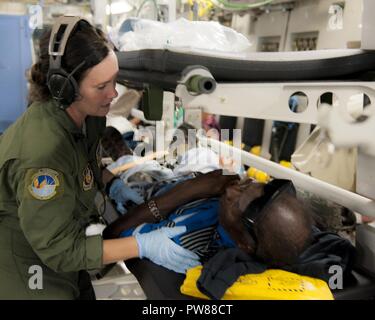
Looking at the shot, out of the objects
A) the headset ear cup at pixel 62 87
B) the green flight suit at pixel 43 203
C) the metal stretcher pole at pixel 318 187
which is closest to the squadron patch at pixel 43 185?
the green flight suit at pixel 43 203

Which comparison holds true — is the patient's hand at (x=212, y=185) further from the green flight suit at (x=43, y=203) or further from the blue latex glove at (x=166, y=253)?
the green flight suit at (x=43, y=203)

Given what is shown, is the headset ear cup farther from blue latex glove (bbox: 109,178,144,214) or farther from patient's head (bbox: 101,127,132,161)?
patient's head (bbox: 101,127,132,161)

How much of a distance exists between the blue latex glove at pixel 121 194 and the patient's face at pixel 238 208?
51cm

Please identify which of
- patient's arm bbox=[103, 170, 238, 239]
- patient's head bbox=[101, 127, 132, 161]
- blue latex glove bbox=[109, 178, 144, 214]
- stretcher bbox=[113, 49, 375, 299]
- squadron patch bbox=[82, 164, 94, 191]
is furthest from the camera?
patient's head bbox=[101, 127, 132, 161]

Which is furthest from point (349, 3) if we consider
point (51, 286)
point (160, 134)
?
point (51, 286)

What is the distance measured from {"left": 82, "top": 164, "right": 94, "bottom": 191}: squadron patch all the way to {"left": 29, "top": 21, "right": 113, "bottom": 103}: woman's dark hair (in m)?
0.30

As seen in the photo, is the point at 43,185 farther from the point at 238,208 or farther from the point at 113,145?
the point at 113,145

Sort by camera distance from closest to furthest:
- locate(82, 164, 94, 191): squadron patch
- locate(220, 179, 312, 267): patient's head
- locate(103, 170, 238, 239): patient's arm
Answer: locate(220, 179, 312, 267): patient's head
locate(82, 164, 94, 191): squadron patch
locate(103, 170, 238, 239): patient's arm

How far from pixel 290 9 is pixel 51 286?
2.20m

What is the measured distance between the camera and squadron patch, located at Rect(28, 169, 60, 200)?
1.11 metres

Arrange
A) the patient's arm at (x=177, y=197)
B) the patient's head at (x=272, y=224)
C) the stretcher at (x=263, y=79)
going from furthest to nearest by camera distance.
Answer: the patient's arm at (x=177, y=197) < the patient's head at (x=272, y=224) < the stretcher at (x=263, y=79)

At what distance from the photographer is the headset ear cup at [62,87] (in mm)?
1145

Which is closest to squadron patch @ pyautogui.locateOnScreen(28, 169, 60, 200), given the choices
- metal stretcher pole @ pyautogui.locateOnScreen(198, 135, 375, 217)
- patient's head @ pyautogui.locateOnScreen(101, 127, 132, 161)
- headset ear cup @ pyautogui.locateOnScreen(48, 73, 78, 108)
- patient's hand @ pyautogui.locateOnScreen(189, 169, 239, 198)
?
headset ear cup @ pyautogui.locateOnScreen(48, 73, 78, 108)

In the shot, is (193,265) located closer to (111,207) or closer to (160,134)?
(111,207)
